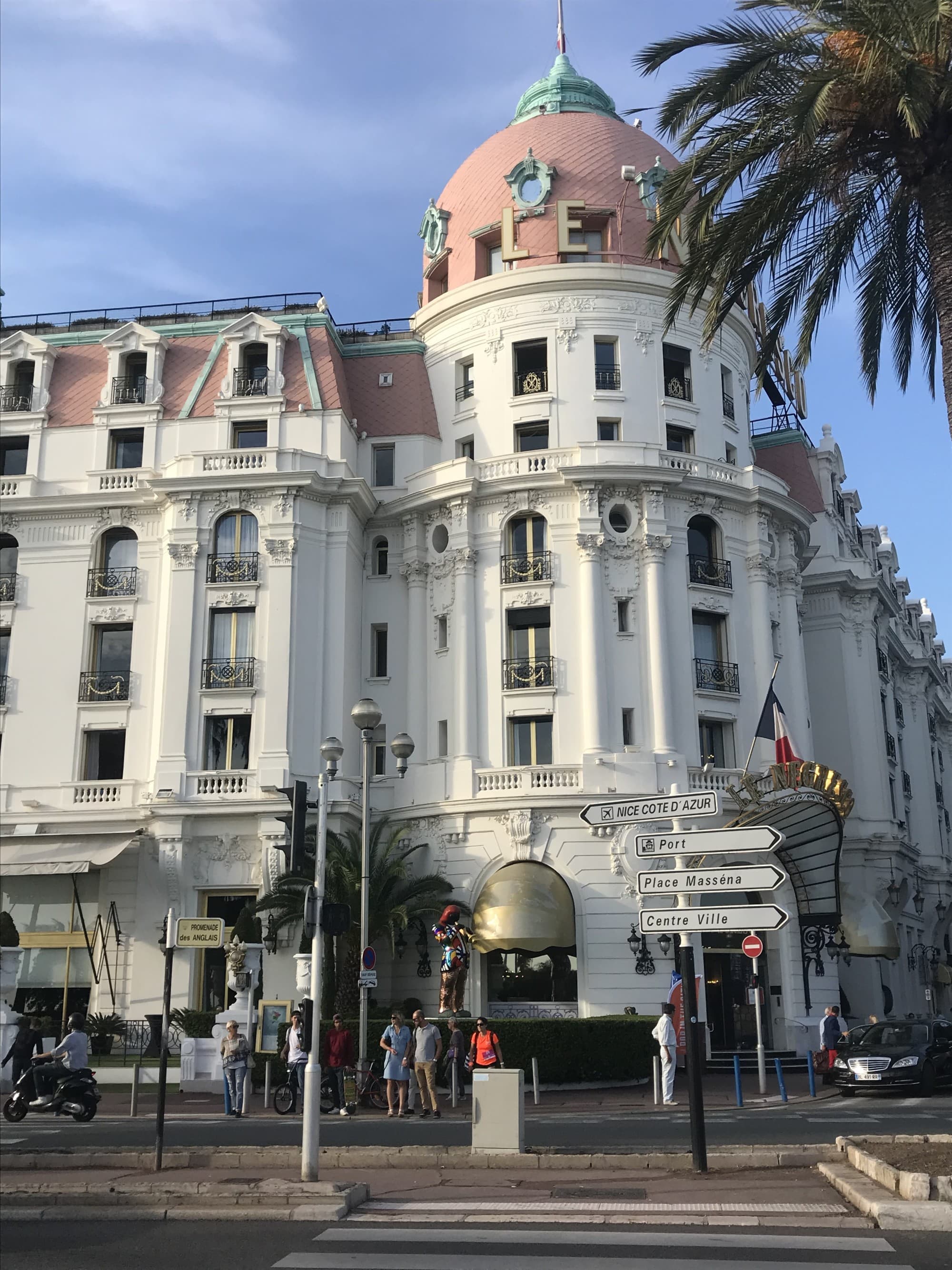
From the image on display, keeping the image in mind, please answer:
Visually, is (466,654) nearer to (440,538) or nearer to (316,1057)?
(440,538)

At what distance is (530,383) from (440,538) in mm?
6003

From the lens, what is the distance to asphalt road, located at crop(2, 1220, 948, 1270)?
10555 mm

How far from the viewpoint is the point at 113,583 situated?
137 ft

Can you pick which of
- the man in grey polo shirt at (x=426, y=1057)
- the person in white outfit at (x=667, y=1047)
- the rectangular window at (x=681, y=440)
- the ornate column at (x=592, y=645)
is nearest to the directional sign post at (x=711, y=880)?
the man in grey polo shirt at (x=426, y=1057)

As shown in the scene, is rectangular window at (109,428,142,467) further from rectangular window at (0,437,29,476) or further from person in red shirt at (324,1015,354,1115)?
person in red shirt at (324,1015,354,1115)

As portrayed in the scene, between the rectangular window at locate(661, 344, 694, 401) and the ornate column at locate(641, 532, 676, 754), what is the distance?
5828mm

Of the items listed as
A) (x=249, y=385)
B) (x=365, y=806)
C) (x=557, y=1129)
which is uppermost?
(x=249, y=385)

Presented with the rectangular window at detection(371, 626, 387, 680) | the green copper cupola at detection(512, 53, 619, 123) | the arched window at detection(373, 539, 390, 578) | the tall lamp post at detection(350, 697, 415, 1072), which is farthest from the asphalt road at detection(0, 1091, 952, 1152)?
the green copper cupola at detection(512, 53, 619, 123)

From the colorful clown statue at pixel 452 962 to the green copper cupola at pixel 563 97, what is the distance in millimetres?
30897

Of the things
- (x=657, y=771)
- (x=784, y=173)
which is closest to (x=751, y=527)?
(x=657, y=771)

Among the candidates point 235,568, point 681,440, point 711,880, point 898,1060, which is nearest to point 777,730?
point 898,1060

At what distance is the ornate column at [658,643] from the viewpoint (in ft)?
127

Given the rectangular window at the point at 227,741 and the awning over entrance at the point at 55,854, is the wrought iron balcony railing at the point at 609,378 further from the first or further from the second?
the awning over entrance at the point at 55,854

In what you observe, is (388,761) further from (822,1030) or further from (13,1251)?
(13,1251)
